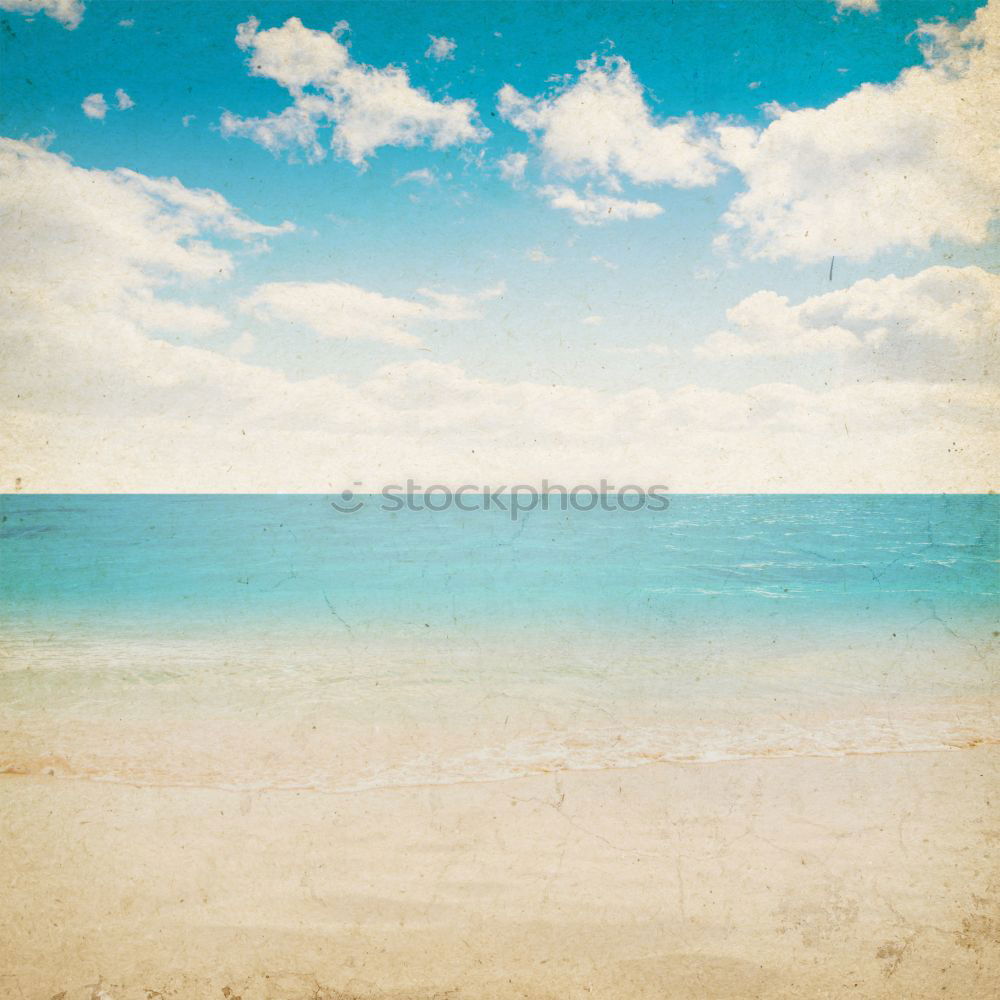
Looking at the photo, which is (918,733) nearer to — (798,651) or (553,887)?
(798,651)

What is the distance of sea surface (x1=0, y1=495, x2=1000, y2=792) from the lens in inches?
222

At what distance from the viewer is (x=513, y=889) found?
360 centimetres

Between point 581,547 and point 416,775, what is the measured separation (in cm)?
2090

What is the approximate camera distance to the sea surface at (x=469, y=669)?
18.5 ft

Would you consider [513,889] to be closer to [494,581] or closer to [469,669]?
[469,669]

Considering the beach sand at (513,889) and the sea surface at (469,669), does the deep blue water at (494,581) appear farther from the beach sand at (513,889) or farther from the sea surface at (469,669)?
the beach sand at (513,889)

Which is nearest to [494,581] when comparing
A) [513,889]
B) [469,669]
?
[469,669]

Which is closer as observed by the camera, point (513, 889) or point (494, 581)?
point (513, 889)

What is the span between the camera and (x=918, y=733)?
5898mm

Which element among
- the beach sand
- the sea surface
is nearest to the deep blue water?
the sea surface

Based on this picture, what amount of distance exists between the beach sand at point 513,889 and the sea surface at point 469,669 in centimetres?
65

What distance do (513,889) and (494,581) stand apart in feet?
40.3

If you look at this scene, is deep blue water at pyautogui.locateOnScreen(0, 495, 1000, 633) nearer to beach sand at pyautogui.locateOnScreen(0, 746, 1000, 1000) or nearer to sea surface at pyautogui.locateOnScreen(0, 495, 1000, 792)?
sea surface at pyautogui.locateOnScreen(0, 495, 1000, 792)

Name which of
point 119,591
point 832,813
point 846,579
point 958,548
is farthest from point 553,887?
point 958,548
